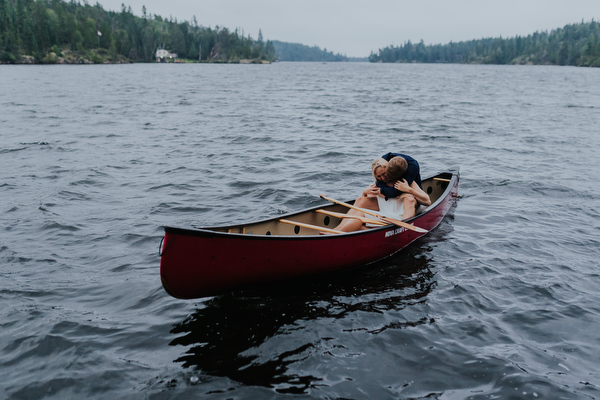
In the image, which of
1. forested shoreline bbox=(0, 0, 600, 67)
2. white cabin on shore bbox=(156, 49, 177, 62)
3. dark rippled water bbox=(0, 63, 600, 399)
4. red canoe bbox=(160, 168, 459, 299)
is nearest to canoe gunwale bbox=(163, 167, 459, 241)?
red canoe bbox=(160, 168, 459, 299)

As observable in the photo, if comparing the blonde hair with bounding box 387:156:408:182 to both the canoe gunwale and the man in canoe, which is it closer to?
the man in canoe

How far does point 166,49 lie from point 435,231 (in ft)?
583

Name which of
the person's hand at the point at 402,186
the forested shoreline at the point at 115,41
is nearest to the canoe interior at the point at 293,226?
the person's hand at the point at 402,186

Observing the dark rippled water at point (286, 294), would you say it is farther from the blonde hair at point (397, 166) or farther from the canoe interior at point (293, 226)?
the blonde hair at point (397, 166)

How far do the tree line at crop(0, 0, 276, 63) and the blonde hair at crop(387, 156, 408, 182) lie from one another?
114858 mm

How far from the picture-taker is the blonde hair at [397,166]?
26.1ft

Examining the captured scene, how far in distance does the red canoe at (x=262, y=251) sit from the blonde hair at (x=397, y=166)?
0.96 meters

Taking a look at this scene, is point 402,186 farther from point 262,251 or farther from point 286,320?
point 286,320

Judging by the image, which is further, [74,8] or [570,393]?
[74,8]

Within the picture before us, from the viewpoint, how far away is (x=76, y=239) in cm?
885

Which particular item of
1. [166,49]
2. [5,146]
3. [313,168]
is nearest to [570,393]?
[313,168]

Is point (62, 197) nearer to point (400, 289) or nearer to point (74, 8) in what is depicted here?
point (400, 289)

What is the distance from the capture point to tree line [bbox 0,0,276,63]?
104m

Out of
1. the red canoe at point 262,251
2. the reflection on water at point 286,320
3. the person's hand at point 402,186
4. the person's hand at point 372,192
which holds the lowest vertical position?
the reflection on water at point 286,320
